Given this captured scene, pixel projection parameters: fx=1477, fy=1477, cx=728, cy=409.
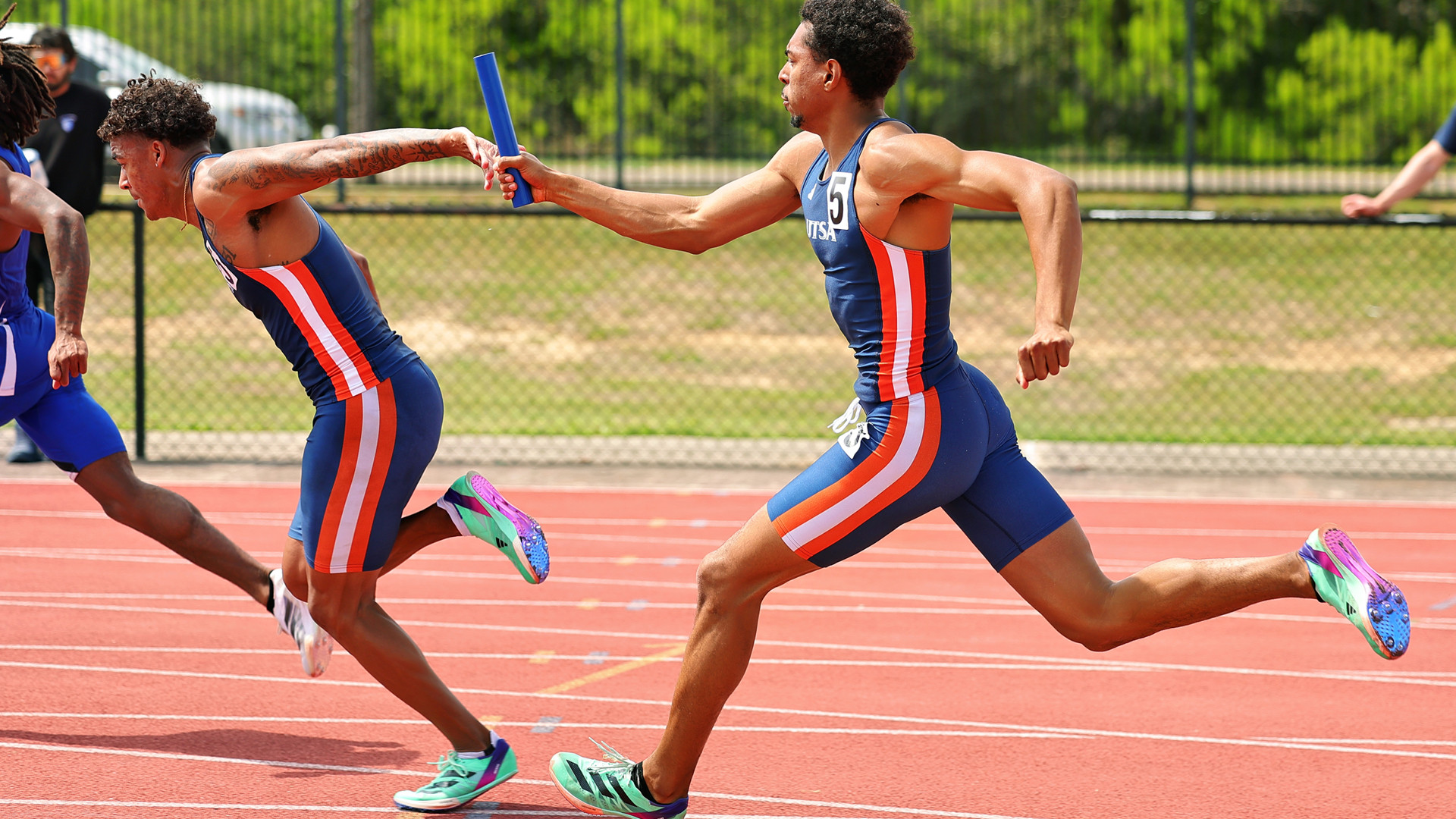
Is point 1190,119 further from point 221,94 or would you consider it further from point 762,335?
point 221,94

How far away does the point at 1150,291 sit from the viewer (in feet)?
49.0

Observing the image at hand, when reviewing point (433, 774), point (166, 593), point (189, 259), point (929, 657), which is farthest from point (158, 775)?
point (189, 259)

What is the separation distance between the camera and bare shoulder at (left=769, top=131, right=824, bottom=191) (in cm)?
396

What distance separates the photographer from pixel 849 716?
4934 millimetres

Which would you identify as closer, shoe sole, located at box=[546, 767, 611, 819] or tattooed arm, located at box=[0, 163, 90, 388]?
shoe sole, located at box=[546, 767, 611, 819]

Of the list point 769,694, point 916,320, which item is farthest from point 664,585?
point 916,320

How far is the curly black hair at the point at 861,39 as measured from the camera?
3678 mm

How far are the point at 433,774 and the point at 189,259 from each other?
12.3m

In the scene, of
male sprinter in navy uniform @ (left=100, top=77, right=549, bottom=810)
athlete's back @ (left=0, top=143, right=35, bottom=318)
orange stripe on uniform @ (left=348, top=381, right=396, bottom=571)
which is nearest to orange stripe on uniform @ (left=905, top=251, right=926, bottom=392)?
male sprinter in navy uniform @ (left=100, top=77, right=549, bottom=810)

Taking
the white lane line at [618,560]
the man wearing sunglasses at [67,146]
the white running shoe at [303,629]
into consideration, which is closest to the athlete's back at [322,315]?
the white running shoe at [303,629]

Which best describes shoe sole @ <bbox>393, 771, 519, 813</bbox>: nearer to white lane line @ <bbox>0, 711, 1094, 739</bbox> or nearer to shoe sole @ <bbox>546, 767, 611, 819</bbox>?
shoe sole @ <bbox>546, 767, 611, 819</bbox>

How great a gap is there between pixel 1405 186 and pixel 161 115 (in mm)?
3933

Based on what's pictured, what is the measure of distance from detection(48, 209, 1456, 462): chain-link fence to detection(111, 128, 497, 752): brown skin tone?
5588 millimetres

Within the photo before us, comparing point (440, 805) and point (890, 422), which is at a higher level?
point (890, 422)
